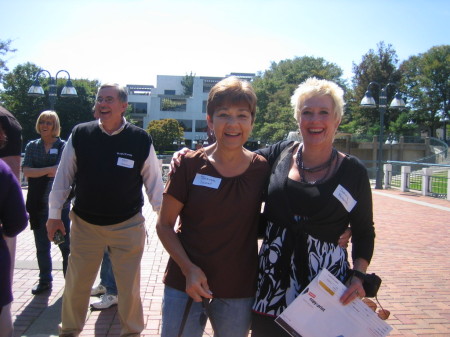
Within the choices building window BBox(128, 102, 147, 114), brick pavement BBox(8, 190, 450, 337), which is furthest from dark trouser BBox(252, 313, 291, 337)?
building window BBox(128, 102, 147, 114)

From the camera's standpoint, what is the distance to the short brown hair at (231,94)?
2.13 m

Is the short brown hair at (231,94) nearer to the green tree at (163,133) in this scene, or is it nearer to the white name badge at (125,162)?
the white name badge at (125,162)

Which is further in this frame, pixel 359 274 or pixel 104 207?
pixel 104 207

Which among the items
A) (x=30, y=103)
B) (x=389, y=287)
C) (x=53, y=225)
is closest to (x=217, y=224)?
(x=53, y=225)

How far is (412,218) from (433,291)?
6.13 m

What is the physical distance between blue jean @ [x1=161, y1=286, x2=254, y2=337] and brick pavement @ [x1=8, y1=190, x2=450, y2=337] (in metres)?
1.69

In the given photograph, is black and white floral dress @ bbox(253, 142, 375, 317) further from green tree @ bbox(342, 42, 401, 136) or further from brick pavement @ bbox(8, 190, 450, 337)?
green tree @ bbox(342, 42, 401, 136)

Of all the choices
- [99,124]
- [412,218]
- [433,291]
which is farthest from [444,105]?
[99,124]

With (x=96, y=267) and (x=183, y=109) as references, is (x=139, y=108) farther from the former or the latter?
(x=96, y=267)

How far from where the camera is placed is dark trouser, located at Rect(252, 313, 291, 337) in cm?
214

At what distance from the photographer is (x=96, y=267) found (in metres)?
3.32

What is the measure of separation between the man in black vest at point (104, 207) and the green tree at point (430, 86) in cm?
4916

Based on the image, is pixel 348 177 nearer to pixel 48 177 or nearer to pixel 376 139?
pixel 48 177

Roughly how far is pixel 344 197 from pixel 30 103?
4514 centimetres
